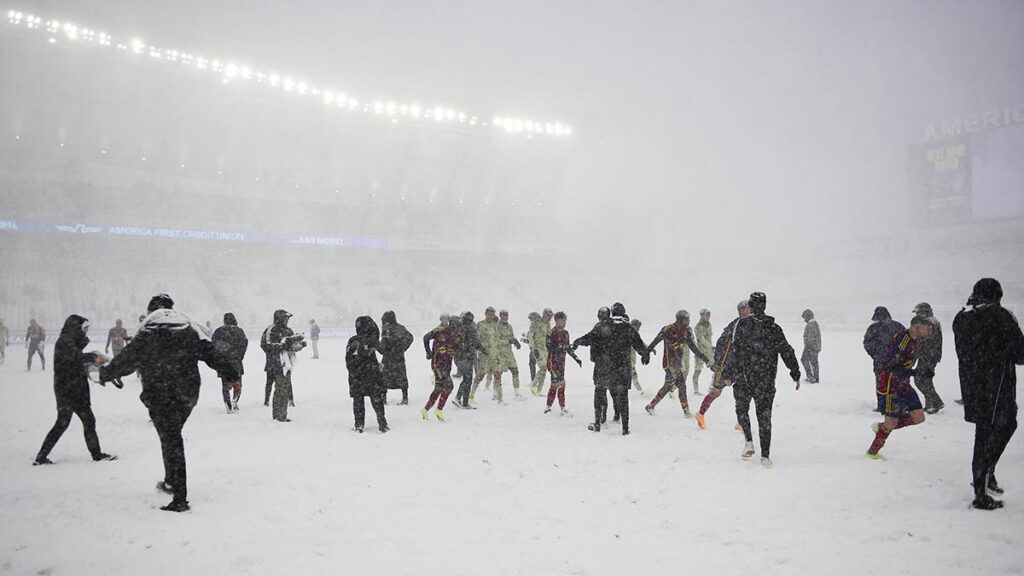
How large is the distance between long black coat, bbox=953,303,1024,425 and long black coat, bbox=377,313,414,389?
729 centimetres

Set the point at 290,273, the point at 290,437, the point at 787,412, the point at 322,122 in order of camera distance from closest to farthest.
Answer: the point at 290,437 → the point at 787,412 → the point at 290,273 → the point at 322,122

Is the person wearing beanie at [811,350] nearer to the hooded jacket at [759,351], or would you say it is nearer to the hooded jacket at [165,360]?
the hooded jacket at [759,351]

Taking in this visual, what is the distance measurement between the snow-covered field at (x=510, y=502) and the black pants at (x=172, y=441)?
24cm

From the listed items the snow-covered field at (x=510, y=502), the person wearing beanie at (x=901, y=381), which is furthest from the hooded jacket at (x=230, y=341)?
the person wearing beanie at (x=901, y=381)

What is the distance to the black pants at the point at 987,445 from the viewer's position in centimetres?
447

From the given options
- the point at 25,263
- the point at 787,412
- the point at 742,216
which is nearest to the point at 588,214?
the point at 742,216

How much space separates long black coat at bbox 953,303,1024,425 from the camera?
450 cm

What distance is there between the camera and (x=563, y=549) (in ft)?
13.0

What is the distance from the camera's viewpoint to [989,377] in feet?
14.9

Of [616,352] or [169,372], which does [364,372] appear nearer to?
[169,372]

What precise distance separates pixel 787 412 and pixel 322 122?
49143mm

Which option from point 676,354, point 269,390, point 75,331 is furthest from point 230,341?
point 676,354

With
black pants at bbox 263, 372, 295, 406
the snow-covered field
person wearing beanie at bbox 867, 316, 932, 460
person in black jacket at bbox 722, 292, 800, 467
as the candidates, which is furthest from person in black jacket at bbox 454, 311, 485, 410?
person wearing beanie at bbox 867, 316, 932, 460

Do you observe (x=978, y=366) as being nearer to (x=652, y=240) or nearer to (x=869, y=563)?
(x=869, y=563)
